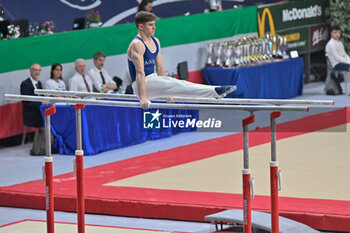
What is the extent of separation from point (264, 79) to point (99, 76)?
3.67 m

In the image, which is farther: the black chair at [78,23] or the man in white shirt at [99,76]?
the black chair at [78,23]

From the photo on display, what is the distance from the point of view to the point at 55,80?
1063cm

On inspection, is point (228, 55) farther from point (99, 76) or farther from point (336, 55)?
point (99, 76)

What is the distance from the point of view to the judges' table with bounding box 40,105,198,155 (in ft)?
33.0

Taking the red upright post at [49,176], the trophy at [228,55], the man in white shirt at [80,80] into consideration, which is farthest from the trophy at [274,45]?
the red upright post at [49,176]

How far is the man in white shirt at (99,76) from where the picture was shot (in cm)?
1118

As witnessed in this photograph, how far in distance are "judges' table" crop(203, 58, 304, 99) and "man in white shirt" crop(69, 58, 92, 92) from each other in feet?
9.99

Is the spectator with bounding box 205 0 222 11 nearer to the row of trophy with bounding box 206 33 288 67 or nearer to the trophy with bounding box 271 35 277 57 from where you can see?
the row of trophy with bounding box 206 33 288 67

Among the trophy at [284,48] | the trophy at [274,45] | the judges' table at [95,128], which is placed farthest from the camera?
the trophy at [284,48]

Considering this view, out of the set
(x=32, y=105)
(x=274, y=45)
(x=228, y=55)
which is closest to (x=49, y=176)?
(x=32, y=105)

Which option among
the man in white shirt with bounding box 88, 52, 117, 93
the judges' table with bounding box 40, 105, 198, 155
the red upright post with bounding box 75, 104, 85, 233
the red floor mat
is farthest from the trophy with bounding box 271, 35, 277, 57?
the red upright post with bounding box 75, 104, 85, 233

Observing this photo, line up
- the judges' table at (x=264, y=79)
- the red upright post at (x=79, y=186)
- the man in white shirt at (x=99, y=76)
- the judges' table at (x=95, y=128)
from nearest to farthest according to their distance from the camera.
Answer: the red upright post at (x=79, y=186)
the judges' table at (x=95, y=128)
the man in white shirt at (x=99, y=76)
the judges' table at (x=264, y=79)

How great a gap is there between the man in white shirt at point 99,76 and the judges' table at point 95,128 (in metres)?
0.80

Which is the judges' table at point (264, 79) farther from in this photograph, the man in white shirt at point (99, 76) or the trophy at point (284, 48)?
the man in white shirt at point (99, 76)
